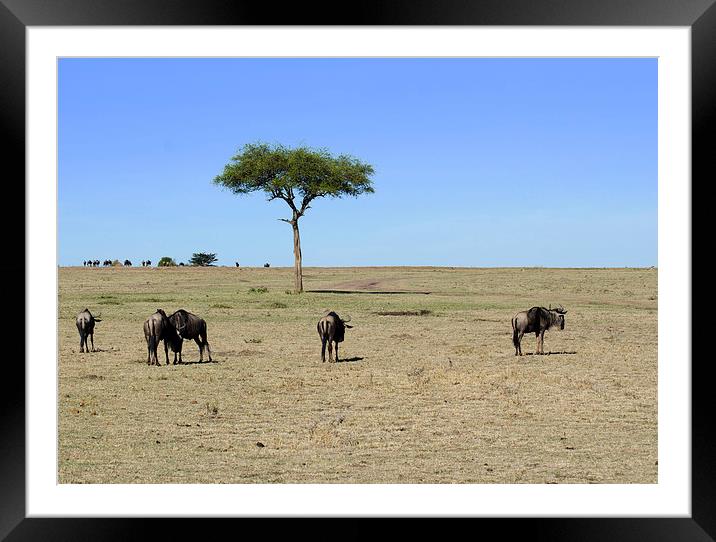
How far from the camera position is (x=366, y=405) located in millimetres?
9547

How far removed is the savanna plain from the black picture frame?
2464 mm

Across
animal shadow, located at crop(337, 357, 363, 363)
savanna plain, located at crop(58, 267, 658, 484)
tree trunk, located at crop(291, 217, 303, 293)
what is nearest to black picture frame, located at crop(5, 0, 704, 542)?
savanna plain, located at crop(58, 267, 658, 484)

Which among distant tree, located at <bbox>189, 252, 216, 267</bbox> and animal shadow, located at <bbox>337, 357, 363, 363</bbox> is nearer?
animal shadow, located at <bbox>337, 357, 363, 363</bbox>

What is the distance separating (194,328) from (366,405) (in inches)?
165

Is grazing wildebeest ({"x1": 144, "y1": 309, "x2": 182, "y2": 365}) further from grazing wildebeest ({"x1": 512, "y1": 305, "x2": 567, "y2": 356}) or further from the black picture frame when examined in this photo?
the black picture frame

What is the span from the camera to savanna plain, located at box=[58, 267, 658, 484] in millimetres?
6578

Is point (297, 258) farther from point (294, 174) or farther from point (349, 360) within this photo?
point (349, 360)

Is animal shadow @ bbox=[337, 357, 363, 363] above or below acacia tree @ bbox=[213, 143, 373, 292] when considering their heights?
below

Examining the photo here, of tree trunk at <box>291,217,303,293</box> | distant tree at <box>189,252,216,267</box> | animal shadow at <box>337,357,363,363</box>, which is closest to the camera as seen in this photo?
animal shadow at <box>337,357,363,363</box>

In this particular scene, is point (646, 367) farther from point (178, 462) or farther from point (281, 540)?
point (281, 540)
